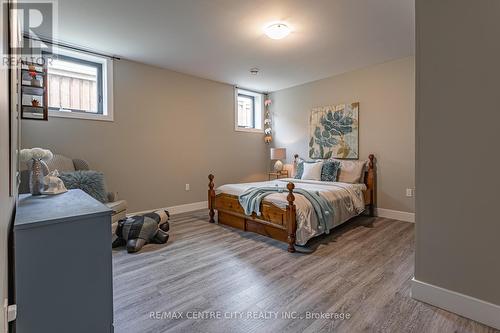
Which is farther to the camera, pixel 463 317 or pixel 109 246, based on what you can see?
pixel 463 317

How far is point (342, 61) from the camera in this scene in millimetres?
3986

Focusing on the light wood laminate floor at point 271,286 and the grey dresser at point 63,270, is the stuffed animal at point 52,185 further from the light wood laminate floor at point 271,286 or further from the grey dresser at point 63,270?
the light wood laminate floor at point 271,286

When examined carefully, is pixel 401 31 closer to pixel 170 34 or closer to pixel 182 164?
pixel 170 34

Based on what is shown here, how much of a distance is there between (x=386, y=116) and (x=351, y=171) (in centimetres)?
106

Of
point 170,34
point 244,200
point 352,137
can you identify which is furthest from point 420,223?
point 170,34

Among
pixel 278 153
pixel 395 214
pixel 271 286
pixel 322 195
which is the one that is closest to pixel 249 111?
pixel 278 153

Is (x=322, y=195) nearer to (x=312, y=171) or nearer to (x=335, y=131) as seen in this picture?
(x=312, y=171)

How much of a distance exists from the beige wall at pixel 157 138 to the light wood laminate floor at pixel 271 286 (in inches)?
57.7

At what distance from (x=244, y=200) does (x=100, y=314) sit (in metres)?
2.28

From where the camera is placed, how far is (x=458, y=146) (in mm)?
1687

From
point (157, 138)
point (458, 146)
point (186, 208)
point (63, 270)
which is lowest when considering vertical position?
point (186, 208)

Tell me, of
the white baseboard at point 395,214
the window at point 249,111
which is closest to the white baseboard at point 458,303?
the white baseboard at point 395,214

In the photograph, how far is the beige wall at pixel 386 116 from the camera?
3887mm

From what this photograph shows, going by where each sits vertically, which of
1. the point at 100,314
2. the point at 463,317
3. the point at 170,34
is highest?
the point at 170,34
